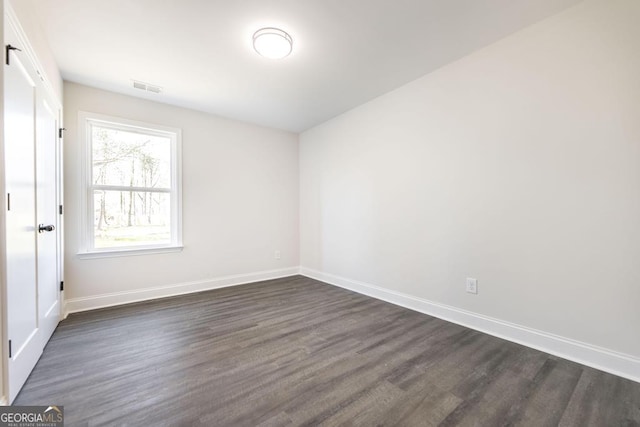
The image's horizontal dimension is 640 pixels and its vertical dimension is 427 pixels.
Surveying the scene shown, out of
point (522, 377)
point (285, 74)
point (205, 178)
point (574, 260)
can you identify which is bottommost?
point (522, 377)

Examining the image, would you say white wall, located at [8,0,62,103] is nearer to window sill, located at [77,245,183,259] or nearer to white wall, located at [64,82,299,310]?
white wall, located at [64,82,299,310]

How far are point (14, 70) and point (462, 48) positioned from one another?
3.29m

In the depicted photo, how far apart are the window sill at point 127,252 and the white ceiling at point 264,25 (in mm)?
1920

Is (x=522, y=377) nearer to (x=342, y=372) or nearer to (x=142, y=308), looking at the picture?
(x=342, y=372)

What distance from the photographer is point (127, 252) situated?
10.8 ft

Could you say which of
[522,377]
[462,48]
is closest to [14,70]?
[462,48]

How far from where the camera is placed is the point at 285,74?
9.30 feet

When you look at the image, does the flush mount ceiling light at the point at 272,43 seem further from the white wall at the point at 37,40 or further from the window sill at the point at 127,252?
the window sill at the point at 127,252

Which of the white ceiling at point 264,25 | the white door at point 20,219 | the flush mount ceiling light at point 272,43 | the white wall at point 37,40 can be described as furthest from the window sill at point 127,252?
the flush mount ceiling light at point 272,43

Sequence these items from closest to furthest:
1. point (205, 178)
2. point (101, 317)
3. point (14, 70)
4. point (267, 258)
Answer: point (14, 70), point (101, 317), point (205, 178), point (267, 258)

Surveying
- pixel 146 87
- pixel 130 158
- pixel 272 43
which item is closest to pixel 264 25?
pixel 272 43

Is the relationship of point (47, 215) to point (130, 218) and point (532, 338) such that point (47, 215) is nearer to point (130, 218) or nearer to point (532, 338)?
point (130, 218)

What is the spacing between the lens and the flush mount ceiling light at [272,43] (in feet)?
7.13

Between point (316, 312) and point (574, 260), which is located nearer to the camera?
point (574, 260)
